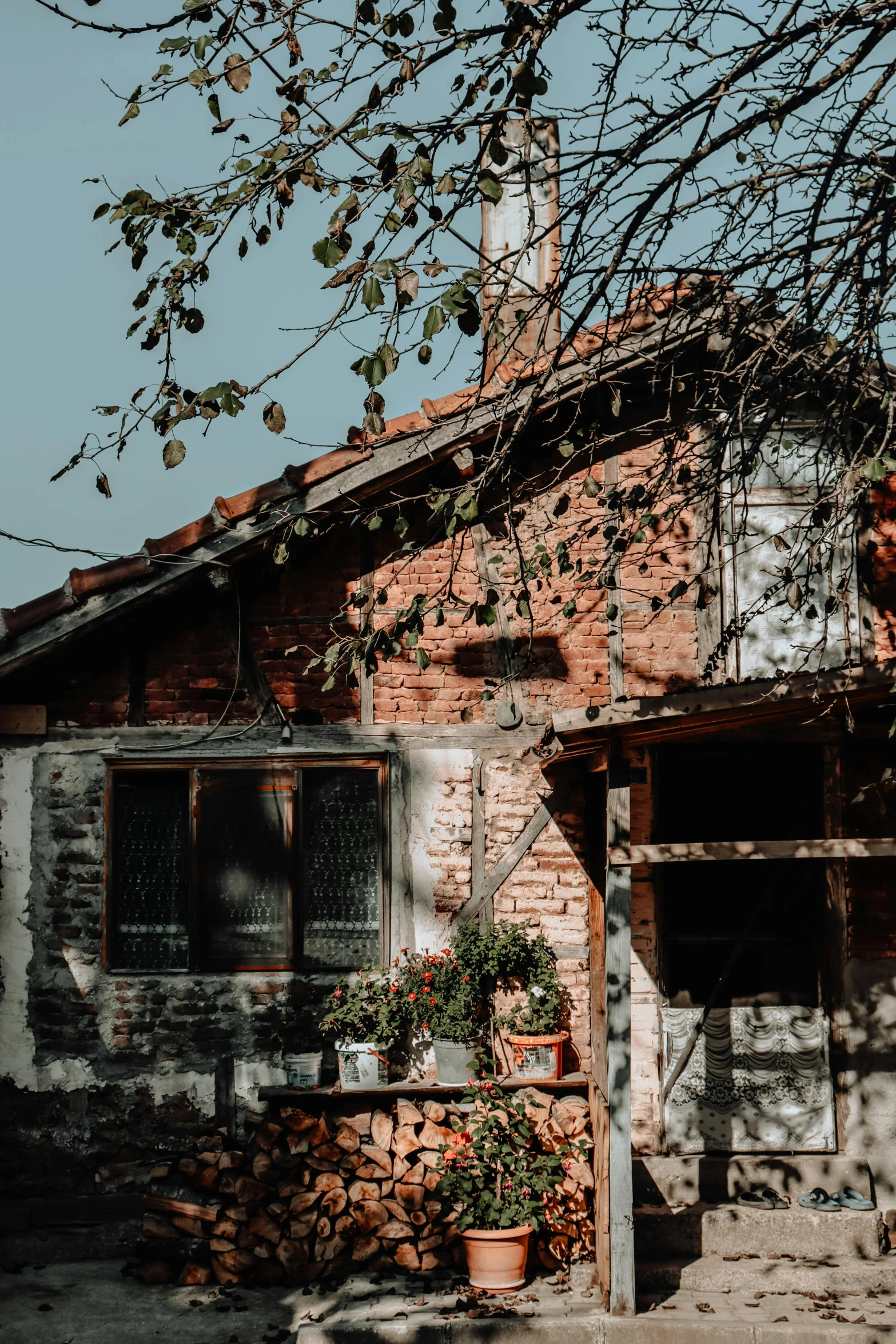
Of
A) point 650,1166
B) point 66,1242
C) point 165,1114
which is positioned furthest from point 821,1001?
point 66,1242

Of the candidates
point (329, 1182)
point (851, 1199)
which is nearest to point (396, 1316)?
point (329, 1182)

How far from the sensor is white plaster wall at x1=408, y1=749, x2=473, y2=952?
733 cm

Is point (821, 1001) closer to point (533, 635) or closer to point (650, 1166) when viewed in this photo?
point (650, 1166)

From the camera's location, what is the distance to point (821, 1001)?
7.29 m

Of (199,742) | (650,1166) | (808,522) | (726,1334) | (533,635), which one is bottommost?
(726,1334)

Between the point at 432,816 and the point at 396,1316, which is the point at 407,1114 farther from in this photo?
the point at 432,816

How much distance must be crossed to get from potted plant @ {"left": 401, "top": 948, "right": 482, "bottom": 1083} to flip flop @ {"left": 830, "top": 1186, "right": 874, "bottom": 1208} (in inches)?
89.6

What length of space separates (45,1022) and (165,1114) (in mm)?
929

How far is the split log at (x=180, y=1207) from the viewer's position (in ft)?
21.6

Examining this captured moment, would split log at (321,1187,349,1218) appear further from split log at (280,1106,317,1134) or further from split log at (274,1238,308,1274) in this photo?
split log at (280,1106,317,1134)

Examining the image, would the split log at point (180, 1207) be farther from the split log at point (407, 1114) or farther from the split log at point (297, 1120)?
the split log at point (407, 1114)

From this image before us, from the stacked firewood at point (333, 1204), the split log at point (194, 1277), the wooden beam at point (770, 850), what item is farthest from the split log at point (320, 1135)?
the wooden beam at point (770, 850)

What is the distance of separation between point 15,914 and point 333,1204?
2605 mm

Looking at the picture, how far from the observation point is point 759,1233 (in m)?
6.75
